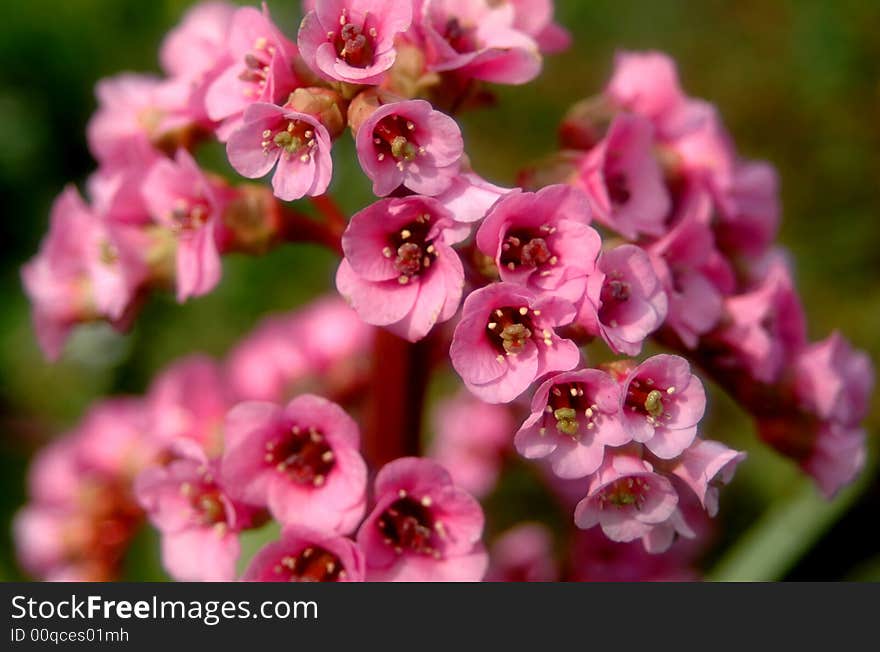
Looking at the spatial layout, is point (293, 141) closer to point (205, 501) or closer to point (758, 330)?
point (205, 501)

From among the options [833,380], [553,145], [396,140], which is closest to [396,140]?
[396,140]

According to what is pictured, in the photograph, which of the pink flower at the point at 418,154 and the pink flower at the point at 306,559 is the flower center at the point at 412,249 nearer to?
the pink flower at the point at 418,154

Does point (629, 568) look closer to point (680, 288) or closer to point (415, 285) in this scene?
point (680, 288)

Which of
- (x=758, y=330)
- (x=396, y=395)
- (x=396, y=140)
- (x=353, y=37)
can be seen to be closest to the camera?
(x=396, y=140)

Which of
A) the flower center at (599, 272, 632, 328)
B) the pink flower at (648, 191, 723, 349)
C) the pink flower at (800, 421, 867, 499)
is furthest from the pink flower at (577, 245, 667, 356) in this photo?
the pink flower at (800, 421, 867, 499)

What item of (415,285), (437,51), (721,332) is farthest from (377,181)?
(721,332)
